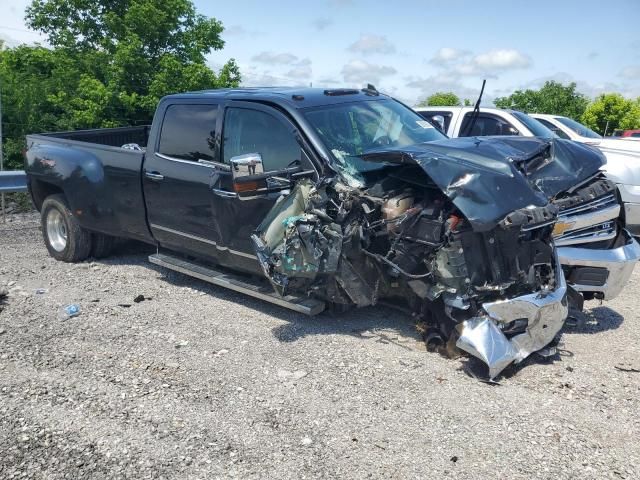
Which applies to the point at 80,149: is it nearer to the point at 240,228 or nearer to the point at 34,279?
the point at 34,279

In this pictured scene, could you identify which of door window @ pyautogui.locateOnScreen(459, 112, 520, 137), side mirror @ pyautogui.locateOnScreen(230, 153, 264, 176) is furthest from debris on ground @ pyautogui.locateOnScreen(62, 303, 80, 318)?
door window @ pyautogui.locateOnScreen(459, 112, 520, 137)

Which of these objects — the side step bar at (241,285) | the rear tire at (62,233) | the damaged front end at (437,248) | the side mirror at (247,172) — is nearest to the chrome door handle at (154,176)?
the side step bar at (241,285)

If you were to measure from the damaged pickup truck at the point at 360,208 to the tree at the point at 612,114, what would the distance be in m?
24.0

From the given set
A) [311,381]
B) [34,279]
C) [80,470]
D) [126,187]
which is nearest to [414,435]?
[311,381]

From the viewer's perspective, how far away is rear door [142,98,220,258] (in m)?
5.65

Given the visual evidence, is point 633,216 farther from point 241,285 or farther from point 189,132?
point 189,132

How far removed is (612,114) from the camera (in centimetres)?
2680

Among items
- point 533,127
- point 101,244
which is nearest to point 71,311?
point 101,244

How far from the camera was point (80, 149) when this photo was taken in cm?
686

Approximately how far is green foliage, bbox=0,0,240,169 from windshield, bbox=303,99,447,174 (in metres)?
8.13

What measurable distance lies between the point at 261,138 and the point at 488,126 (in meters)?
5.05

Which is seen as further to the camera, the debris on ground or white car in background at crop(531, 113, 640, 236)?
white car in background at crop(531, 113, 640, 236)

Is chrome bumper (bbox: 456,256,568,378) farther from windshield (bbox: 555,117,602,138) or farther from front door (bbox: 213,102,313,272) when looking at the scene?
windshield (bbox: 555,117,602,138)

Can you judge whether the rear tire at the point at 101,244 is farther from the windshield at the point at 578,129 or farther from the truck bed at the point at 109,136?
the windshield at the point at 578,129
